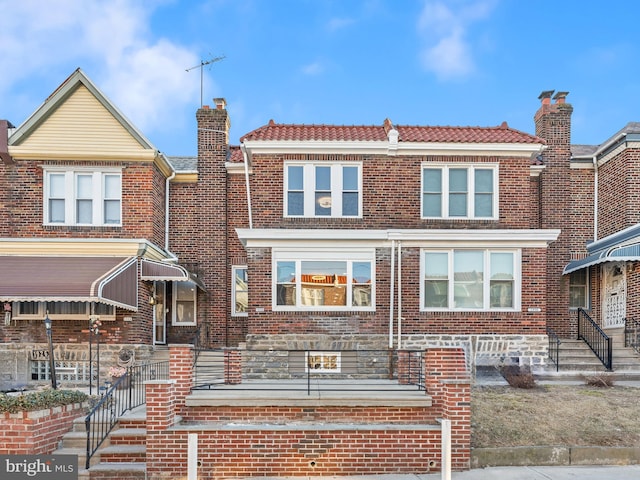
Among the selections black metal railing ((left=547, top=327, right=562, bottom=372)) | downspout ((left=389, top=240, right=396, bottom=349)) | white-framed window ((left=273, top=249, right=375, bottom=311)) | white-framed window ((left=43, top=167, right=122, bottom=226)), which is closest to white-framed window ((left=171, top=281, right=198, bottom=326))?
white-framed window ((left=43, top=167, right=122, bottom=226))

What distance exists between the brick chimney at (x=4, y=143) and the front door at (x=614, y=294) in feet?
62.8

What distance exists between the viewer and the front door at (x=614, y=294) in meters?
18.9

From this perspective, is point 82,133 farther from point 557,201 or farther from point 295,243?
point 557,201

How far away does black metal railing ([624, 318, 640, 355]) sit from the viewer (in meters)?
17.8

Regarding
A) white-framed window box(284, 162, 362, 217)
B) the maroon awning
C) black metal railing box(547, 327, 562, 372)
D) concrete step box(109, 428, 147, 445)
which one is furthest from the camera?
white-framed window box(284, 162, 362, 217)

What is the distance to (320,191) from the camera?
18.1 metres

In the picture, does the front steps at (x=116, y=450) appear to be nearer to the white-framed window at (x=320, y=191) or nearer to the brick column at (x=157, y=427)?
the brick column at (x=157, y=427)

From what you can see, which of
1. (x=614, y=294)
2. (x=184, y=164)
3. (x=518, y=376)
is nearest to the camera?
(x=518, y=376)

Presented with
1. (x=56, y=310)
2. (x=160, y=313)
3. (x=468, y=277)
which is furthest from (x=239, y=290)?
(x=468, y=277)

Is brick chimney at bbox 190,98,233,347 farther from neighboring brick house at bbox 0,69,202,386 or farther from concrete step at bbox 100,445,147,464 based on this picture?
concrete step at bbox 100,445,147,464

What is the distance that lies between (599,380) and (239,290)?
11325 millimetres

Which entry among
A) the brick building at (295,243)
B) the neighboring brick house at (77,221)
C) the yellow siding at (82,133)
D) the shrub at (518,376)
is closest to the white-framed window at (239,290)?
the brick building at (295,243)

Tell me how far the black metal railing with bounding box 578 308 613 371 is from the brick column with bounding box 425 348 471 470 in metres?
8.14

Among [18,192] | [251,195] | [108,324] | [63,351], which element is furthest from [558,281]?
[18,192]
